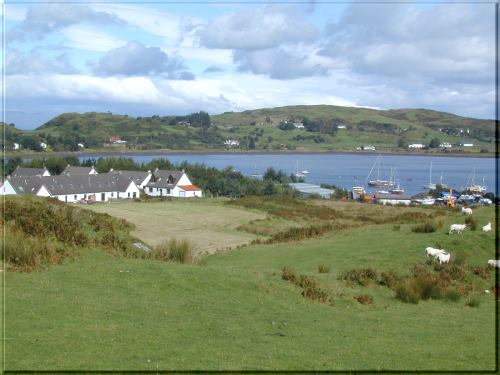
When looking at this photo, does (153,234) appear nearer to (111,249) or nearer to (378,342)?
(111,249)

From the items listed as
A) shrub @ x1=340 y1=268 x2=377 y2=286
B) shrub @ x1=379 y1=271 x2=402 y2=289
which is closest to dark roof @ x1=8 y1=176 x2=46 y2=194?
shrub @ x1=340 y1=268 x2=377 y2=286

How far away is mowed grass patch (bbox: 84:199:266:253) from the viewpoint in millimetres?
39344

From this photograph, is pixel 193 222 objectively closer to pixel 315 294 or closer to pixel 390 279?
pixel 390 279

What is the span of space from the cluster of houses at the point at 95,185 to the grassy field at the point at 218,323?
6433cm

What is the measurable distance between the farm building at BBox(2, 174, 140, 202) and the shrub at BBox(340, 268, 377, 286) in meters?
65.4

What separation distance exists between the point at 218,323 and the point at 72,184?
260ft

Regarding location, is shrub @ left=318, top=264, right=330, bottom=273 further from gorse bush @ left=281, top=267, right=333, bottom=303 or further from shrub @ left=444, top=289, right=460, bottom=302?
shrub @ left=444, top=289, right=460, bottom=302

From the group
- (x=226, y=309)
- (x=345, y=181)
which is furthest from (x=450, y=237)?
(x=345, y=181)

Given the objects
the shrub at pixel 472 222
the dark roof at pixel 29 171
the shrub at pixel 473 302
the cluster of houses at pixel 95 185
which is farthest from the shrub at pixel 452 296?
the dark roof at pixel 29 171

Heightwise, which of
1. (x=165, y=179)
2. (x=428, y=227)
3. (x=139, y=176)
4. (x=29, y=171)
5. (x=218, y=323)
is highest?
(x=218, y=323)

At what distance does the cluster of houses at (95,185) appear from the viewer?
81.1m

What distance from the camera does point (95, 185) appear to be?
89.5 m

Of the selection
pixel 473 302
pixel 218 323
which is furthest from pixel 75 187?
pixel 218 323

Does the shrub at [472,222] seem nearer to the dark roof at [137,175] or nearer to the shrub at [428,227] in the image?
the shrub at [428,227]
